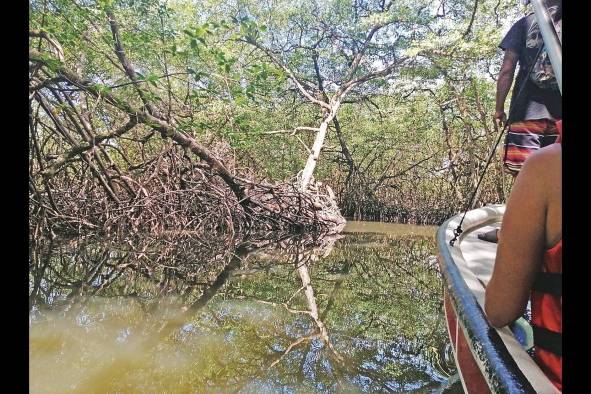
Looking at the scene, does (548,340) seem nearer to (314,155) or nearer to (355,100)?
(314,155)

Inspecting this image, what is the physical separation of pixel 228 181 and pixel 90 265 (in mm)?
3138

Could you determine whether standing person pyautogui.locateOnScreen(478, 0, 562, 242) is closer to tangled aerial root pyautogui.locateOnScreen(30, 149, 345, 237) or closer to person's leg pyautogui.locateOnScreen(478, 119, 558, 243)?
person's leg pyautogui.locateOnScreen(478, 119, 558, 243)

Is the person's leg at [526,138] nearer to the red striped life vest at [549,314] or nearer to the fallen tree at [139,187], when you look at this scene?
the red striped life vest at [549,314]

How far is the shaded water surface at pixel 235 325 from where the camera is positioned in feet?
5.98

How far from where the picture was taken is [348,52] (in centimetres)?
1109

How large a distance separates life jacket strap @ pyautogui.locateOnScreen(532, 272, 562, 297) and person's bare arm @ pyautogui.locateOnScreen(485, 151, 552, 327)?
1 cm

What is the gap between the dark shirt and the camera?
207 cm

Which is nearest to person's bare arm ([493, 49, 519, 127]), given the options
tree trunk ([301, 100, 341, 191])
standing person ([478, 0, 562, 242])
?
standing person ([478, 0, 562, 242])

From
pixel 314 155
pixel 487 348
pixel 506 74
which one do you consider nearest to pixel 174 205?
pixel 314 155

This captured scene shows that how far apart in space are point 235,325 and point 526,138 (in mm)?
1785

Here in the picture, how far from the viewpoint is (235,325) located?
2.54 meters

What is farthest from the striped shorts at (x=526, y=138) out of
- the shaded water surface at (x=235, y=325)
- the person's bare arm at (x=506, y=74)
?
the shaded water surface at (x=235, y=325)
